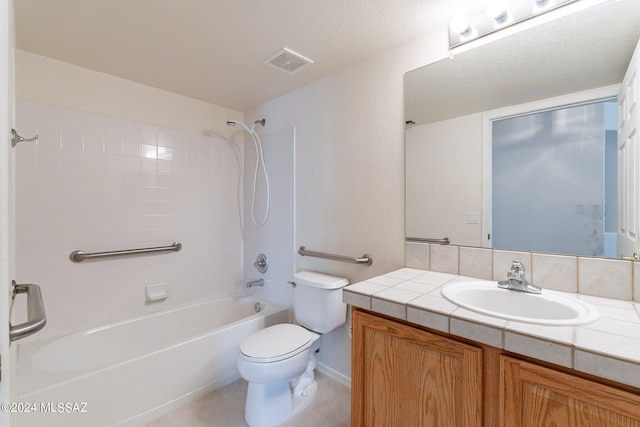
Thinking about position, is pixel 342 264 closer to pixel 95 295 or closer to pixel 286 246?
pixel 286 246

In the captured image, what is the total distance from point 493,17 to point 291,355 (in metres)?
1.93

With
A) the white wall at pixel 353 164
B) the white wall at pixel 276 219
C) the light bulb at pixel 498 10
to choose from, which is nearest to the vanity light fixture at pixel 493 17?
the light bulb at pixel 498 10

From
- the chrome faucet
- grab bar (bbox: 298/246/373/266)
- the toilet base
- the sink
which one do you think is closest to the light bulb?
the chrome faucet

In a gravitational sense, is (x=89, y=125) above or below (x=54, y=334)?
above

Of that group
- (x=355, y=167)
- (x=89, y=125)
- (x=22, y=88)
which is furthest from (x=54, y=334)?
(x=355, y=167)

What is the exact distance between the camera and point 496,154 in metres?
1.29


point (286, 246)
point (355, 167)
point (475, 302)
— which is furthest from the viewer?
point (286, 246)

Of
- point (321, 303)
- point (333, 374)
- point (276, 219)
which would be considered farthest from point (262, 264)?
point (333, 374)

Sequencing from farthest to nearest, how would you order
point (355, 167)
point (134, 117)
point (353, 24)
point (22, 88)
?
point (134, 117) → point (355, 167) → point (22, 88) → point (353, 24)

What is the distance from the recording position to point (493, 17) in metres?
1.24

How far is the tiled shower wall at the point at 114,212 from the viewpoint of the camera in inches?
68.2

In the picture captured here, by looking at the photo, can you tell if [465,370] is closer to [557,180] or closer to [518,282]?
[518,282]

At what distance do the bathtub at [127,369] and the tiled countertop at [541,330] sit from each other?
1200 millimetres

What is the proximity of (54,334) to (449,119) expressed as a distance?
2734 millimetres
